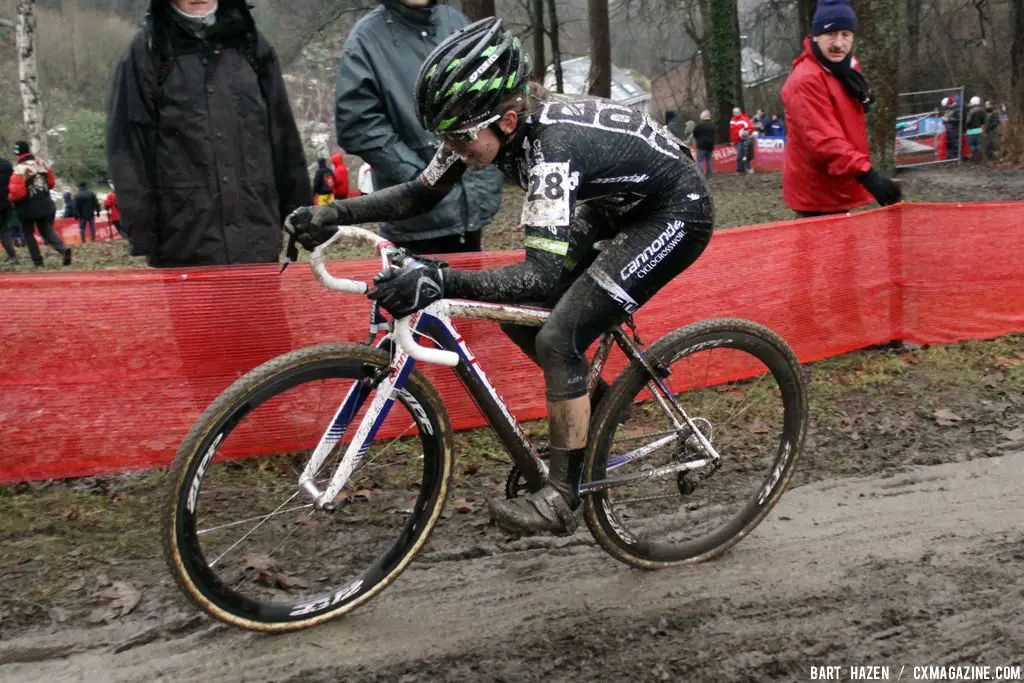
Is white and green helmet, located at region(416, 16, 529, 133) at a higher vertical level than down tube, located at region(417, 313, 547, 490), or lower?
higher

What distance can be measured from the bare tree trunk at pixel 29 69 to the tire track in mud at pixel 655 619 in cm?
2565

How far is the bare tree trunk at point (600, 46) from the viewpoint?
21422mm

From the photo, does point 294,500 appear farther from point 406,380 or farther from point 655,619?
point 655,619

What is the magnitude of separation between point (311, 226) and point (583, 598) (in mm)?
1771

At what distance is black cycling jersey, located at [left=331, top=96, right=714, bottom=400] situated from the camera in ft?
9.77

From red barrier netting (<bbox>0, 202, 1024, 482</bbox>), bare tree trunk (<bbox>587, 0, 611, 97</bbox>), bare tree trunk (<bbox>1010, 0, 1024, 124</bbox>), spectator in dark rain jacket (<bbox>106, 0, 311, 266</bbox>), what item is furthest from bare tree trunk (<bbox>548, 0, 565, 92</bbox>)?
spectator in dark rain jacket (<bbox>106, 0, 311, 266</bbox>)

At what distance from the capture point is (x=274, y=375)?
292cm

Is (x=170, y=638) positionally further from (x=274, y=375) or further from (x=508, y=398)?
(x=508, y=398)

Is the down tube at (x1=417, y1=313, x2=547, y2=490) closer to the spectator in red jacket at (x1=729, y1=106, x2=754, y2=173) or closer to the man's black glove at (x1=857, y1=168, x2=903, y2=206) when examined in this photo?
the man's black glove at (x1=857, y1=168, x2=903, y2=206)

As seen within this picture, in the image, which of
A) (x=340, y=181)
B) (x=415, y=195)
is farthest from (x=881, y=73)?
(x=340, y=181)

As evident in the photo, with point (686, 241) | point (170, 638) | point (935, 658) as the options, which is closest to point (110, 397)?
point (170, 638)

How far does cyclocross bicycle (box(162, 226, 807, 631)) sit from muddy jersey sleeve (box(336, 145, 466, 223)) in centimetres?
27

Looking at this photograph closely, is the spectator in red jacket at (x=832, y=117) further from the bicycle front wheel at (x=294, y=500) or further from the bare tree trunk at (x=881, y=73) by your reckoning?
the bicycle front wheel at (x=294, y=500)

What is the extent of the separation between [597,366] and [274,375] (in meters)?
1.33
